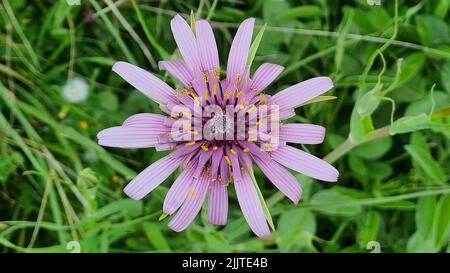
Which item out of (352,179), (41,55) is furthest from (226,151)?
(41,55)

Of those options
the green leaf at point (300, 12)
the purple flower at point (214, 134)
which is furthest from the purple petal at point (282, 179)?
the green leaf at point (300, 12)

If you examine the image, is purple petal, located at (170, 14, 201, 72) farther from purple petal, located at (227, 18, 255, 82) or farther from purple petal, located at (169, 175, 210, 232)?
purple petal, located at (169, 175, 210, 232)

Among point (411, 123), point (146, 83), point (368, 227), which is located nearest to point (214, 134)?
point (146, 83)

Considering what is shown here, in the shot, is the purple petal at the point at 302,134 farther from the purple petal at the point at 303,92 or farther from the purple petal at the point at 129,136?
the purple petal at the point at 129,136

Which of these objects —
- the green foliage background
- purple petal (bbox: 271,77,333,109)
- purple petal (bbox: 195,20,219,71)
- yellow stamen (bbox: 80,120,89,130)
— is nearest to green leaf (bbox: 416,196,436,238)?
the green foliage background

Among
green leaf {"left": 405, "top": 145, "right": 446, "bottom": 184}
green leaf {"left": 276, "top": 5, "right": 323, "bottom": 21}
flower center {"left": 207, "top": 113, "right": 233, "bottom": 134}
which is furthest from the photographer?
green leaf {"left": 276, "top": 5, "right": 323, "bottom": 21}

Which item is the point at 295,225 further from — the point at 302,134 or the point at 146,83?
the point at 146,83
